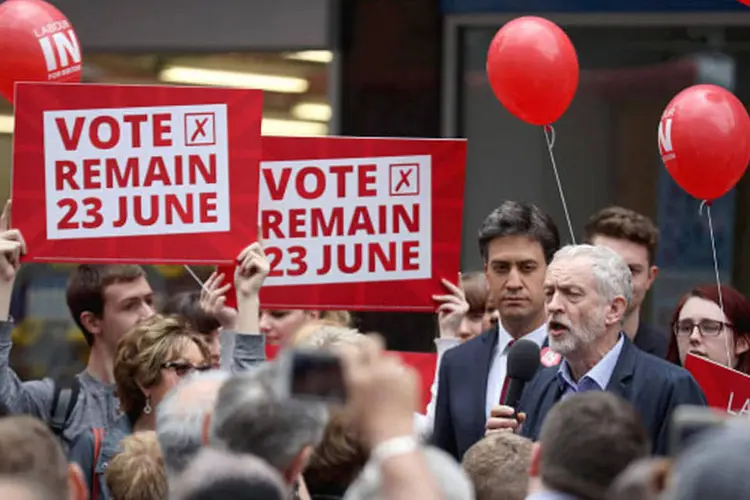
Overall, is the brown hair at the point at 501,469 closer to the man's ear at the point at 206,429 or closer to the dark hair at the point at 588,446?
the dark hair at the point at 588,446

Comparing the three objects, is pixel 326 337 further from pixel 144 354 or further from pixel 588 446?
pixel 144 354

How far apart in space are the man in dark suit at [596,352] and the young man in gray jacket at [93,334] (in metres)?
1.04

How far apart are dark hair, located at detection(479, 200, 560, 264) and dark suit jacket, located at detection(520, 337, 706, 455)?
929mm

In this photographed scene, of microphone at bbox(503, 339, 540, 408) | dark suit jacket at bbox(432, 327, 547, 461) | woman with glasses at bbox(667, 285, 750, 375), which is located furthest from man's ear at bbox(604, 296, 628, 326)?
woman with glasses at bbox(667, 285, 750, 375)

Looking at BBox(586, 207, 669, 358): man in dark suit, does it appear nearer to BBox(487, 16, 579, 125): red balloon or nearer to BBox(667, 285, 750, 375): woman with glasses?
BBox(667, 285, 750, 375): woman with glasses

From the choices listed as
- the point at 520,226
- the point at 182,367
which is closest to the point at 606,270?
the point at 520,226

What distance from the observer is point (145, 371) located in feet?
20.0

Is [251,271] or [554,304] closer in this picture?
[554,304]

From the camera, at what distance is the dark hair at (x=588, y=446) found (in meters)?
3.53

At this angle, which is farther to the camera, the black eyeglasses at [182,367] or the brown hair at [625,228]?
the brown hair at [625,228]

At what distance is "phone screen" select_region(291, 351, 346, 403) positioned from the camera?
306 centimetres

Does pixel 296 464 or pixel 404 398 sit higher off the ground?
pixel 404 398

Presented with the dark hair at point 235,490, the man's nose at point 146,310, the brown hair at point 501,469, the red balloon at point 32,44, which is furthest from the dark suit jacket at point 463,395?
the dark hair at point 235,490

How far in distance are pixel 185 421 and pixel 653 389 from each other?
244 cm
